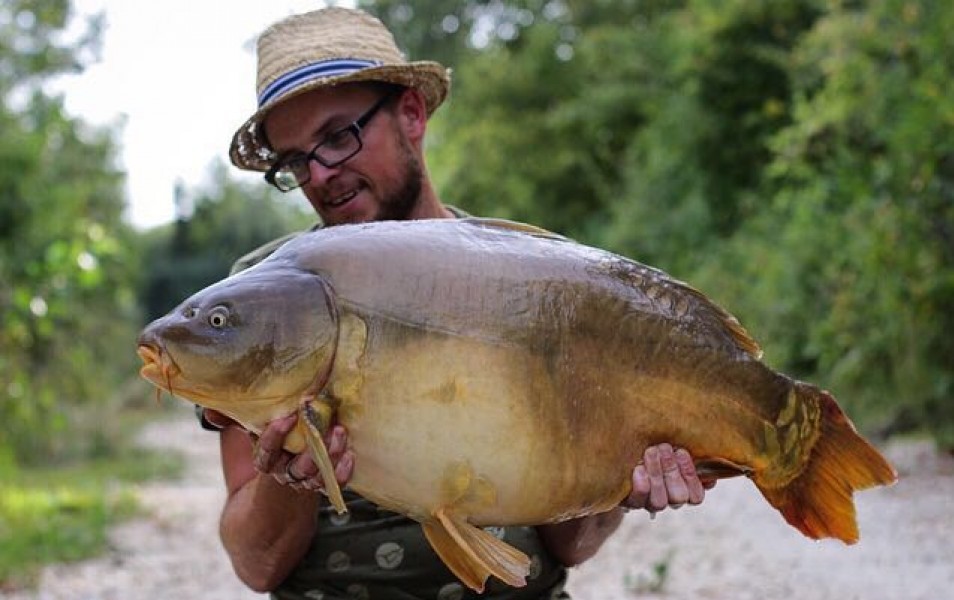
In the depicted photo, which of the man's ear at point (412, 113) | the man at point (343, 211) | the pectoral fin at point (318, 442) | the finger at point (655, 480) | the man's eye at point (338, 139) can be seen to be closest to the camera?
the pectoral fin at point (318, 442)

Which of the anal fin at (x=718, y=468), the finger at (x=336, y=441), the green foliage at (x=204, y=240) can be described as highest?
the finger at (x=336, y=441)

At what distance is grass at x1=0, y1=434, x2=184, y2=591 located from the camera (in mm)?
7208

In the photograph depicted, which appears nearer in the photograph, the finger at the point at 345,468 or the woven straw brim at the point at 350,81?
the finger at the point at 345,468

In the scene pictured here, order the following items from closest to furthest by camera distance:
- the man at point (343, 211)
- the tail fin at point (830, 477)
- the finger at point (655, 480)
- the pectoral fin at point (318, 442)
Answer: the pectoral fin at point (318, 442)
the finger at point (655, 480)
the tail fin at point (830, 477)
the man at point (343, 211)

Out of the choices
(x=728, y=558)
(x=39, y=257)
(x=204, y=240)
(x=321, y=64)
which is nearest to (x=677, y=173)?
(x=39, y=257)

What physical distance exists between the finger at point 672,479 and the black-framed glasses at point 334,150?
92cm

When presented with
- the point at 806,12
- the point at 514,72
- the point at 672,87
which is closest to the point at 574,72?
the point at 514,72

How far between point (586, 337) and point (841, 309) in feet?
20.2

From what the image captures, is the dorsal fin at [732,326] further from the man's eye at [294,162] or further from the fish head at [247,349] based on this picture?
the man's eye at [294,162]

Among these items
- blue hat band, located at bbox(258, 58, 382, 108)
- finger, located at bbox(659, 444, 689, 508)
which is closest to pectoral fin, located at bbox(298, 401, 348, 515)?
finger, located at bbox(659, 444, 689, 508)

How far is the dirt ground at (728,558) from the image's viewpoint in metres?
5.27

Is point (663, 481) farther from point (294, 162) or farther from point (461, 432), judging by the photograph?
point (294, 162)

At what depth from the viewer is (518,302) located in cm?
185

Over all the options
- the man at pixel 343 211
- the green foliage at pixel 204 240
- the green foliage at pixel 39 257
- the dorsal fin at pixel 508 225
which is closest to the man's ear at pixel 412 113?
the man at pixel 343 211
